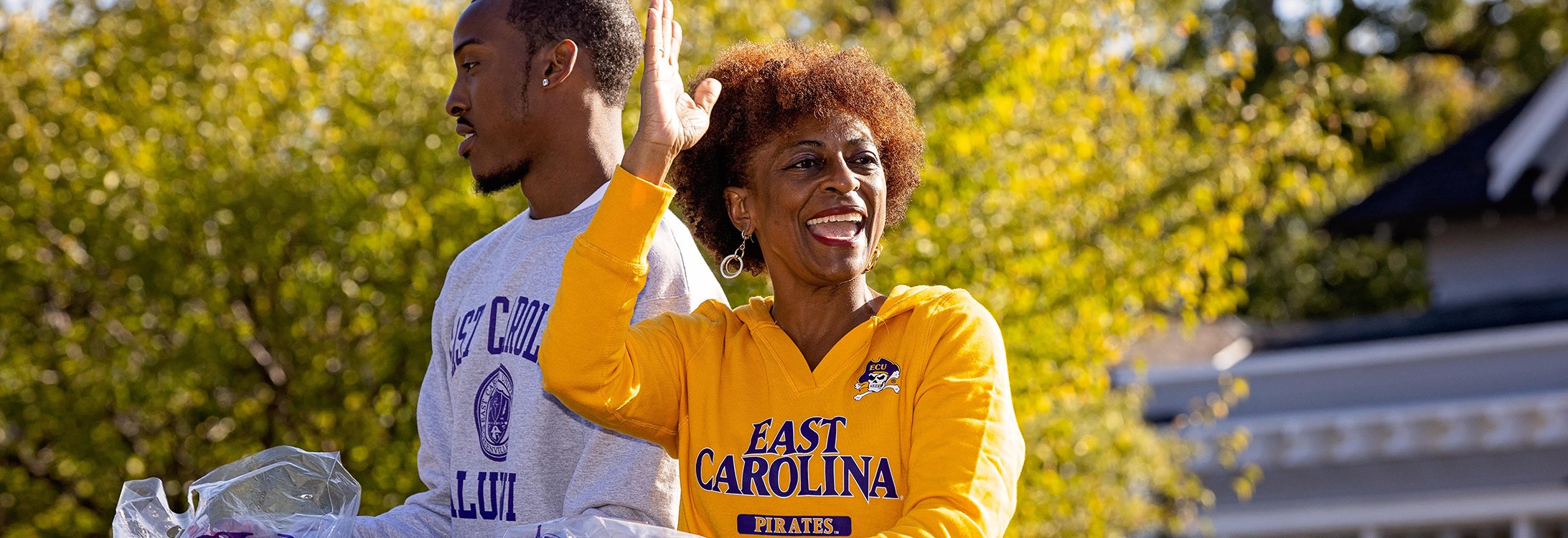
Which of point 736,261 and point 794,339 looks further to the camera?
point 736,261

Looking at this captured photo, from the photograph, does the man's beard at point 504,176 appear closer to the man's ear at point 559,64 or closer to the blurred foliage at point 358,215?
the man's ear at point 559,64

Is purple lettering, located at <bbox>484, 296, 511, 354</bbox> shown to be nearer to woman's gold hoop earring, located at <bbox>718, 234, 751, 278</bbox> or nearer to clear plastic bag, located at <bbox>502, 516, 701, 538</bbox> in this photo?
woman's gold hoop earring, located at <bbox>718, 234, 751, 278</bbox>

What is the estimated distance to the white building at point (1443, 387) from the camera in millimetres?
12891

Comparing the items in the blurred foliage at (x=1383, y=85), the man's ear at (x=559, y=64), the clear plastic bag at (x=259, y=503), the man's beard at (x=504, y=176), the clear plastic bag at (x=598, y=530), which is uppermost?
the blurred foliage at (x=1383, y=85)

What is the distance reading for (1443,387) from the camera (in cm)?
1345

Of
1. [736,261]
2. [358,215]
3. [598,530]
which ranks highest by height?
[358,215]

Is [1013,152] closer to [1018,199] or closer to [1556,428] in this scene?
[1018,199]

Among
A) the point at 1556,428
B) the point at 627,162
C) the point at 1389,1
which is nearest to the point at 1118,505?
the point at 1556,428

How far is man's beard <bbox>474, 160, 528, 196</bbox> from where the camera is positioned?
3.33 metres

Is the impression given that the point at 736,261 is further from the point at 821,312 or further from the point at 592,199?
the point at 592,199

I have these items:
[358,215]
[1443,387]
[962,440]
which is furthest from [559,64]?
[1443,387]

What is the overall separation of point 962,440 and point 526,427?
3.01 feet

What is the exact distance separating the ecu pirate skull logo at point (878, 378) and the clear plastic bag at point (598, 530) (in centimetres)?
36

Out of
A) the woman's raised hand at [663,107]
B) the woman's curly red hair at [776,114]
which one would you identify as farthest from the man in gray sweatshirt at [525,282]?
the woman's raised hand at [663,107]
